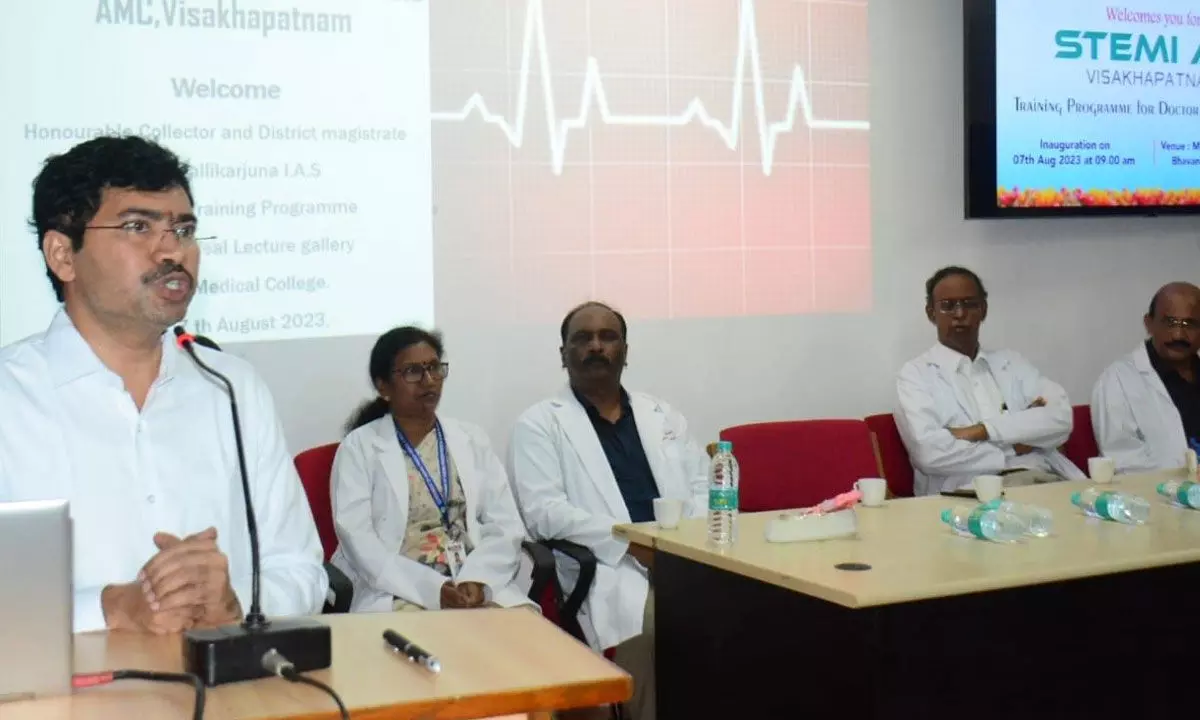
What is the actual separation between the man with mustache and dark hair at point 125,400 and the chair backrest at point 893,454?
2953mm

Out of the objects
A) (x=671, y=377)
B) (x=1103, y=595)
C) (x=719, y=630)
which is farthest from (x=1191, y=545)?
(x=671, y=377)

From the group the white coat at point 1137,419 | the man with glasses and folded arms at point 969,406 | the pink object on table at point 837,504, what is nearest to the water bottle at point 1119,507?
the pink object on table at point 837,504

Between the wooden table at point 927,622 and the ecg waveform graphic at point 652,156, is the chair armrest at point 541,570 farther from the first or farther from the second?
the ecg waveform graphic at point 652,156

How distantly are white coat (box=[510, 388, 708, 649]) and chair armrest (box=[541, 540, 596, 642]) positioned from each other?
0.07m

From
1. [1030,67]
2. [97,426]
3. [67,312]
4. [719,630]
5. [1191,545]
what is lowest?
[719,630]

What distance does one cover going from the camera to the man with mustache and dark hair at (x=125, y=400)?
213 centimetres

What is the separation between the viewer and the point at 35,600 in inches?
60.1

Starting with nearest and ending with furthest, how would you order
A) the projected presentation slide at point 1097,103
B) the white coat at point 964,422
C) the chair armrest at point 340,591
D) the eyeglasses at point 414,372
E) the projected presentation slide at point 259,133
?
the chair armrest at point 340,591, the projected presentation slide at point 259,133, the eyeglasses at point 414,372, the white coat at point 964,422, the projected presentation slide at point 1097,103

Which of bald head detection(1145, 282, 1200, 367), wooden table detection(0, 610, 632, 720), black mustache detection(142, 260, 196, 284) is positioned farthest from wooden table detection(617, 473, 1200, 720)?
bald head detection(1145, 282, 1200, 367)

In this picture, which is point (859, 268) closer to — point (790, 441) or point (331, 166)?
point (790, 441)

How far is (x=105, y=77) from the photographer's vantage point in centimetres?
370

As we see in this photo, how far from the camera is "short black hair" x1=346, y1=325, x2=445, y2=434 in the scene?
12.8 feet

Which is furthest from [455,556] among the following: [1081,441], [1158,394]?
[1158,394]

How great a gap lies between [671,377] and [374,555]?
1.49 meters
